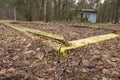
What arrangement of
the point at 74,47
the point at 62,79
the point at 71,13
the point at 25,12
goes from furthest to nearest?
the point at 71,13 → the point at 25,12 → the point at 74,47 → the point at 62,79

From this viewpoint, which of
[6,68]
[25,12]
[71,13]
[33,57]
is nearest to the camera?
[6,68]

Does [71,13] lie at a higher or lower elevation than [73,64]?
higher

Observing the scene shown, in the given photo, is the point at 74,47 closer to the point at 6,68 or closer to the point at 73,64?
the point at 73,64

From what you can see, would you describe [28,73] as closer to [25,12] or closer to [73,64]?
[73,64]

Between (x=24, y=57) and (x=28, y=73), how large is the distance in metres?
0.56

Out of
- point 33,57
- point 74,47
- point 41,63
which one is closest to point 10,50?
point 33,57

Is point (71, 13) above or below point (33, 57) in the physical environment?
above

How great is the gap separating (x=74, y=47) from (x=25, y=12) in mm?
13739

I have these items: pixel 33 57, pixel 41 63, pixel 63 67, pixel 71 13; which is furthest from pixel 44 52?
pixel 71 13

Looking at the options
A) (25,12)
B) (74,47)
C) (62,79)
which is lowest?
(62,79)

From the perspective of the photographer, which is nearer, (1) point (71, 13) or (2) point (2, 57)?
(2) point (2, 57)

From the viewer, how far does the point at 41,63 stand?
2.26 meters

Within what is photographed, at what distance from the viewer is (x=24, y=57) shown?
8.20 ft

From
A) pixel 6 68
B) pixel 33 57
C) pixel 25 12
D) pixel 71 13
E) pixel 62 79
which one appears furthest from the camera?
pixel 71 13
